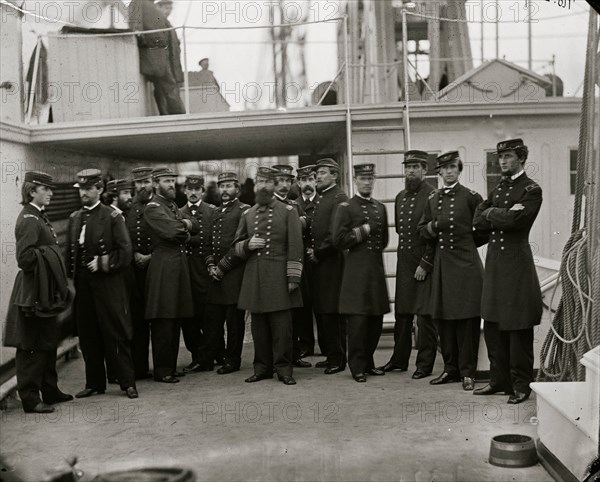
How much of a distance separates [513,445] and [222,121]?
600 cm

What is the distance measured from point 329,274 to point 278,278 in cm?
84

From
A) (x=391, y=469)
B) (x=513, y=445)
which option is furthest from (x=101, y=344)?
(x=513, y=445)

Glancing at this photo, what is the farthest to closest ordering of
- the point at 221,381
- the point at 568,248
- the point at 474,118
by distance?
the point at 474,118, the point at 221,381, the point at 568,248

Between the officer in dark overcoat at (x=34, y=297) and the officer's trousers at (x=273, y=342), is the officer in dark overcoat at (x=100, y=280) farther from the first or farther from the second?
the officer's trousers at (x=273, y=342)

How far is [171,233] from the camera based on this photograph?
7.11 m

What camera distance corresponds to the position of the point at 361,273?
702cm

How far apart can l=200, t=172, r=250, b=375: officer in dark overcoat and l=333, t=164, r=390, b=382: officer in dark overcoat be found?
1044 mm

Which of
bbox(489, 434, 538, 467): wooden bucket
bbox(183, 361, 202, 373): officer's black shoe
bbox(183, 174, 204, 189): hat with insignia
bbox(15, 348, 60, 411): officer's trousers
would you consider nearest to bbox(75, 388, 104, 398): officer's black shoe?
bbox(15, 348, 60, 411): officer's trousers

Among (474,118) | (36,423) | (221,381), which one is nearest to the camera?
(36,423)

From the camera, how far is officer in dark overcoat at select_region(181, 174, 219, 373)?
785 centimetres

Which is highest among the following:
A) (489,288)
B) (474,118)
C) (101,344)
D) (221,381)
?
(474,118)

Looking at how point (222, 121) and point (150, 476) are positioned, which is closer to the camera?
point (150, 476)

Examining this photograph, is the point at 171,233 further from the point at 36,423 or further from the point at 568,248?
the point at 568,248

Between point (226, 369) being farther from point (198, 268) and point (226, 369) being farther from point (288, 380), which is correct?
point (198, 268)
